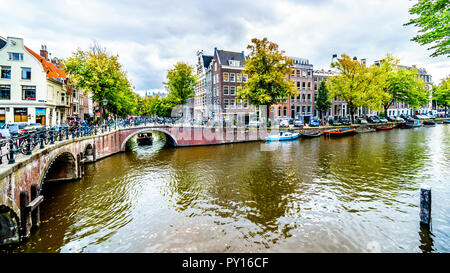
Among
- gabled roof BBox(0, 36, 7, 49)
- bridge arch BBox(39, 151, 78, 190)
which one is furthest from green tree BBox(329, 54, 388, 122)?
gabled roof BBox(0, 36, 7, 49)

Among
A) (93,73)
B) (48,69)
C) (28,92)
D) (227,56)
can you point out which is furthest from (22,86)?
(227,56)

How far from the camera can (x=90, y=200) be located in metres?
13.1

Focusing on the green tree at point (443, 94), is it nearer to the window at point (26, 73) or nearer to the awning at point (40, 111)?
the awning at point (40, 111)

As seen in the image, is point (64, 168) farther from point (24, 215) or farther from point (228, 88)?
point (228, 88)

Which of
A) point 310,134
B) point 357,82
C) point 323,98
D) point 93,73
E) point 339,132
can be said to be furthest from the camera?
point 323,98

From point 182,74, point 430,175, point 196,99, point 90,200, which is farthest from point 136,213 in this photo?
point 196,99

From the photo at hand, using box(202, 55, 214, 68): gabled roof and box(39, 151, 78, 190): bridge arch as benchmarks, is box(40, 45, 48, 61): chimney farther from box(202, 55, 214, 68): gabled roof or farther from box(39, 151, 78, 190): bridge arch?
box(39, 151, 78, 190): bridge arch

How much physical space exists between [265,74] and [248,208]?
99.2 ft

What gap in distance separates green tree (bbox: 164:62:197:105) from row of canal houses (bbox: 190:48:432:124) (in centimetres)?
400

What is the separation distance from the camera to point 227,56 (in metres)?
49.7

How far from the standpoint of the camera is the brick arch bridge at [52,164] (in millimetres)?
8367

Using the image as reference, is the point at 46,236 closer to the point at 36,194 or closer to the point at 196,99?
the point at 36,194
